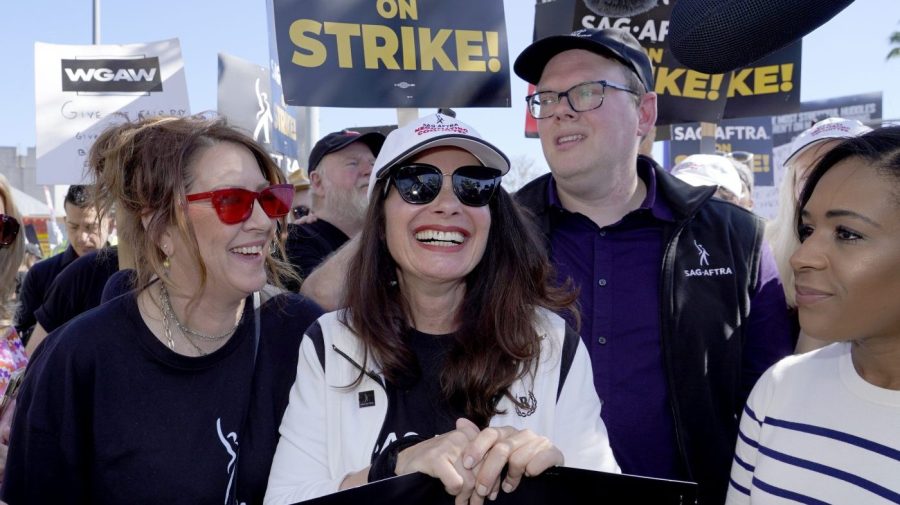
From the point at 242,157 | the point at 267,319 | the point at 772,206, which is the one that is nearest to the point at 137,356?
the point at 267,319

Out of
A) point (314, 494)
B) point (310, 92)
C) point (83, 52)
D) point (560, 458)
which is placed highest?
point (83, 52)

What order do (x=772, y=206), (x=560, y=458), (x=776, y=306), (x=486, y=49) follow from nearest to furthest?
(x=560, y=458), (x=776, y=306), (x=486, y=49), (x=772, y=206)

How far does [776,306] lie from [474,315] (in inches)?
53.9

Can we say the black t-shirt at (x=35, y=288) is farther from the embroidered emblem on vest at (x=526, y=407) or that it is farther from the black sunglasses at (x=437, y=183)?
the embroidered emblem on vest at (x=526, y=407)

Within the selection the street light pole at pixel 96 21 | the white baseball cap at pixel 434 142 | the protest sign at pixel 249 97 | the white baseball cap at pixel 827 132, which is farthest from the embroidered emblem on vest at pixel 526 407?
the street light pole at pixel 96 21

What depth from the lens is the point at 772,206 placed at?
12078 millimetres

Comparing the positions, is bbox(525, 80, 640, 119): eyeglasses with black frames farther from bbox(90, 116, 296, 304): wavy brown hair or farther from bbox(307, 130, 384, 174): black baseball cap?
bbox(307, 130, 384, 174): black baseball cap

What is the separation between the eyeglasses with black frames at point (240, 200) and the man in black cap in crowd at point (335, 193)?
1677mm

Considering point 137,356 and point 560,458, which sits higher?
point 137,356

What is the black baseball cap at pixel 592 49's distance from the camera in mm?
3033

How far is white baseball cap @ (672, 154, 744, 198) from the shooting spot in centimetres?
477

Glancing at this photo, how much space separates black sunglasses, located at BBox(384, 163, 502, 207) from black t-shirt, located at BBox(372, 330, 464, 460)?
49 centimetres

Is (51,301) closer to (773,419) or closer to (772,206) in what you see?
(773,419)

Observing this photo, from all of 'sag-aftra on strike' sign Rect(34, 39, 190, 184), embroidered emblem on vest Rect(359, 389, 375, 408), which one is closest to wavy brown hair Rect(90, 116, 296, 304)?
embroidered emblem on vest Rect(359, 389, 375, 408)
